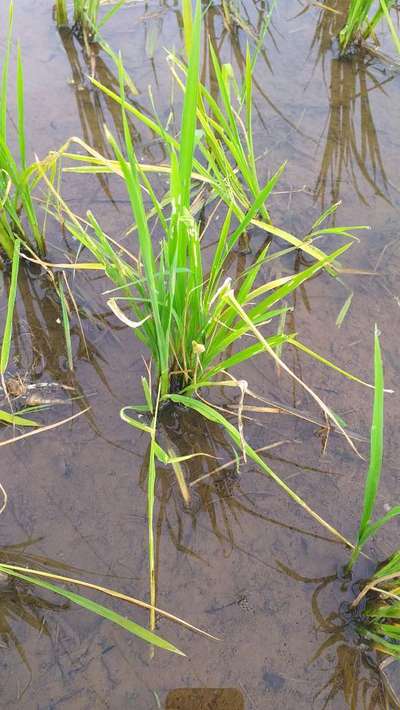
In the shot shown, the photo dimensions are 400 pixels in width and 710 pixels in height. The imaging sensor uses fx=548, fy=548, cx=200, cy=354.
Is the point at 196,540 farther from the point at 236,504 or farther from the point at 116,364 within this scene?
the point at 116,364

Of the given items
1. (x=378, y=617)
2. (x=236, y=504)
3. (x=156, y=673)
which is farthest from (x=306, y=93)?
(x=156, y=673)

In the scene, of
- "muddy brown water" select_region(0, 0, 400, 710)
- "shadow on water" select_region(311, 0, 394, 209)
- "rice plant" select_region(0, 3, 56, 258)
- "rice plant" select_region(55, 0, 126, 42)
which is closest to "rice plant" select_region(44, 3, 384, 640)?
"muddy brown water" select_region(0, 0, 400, 710)

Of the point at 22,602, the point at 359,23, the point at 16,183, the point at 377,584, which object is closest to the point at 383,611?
the point at 377,584

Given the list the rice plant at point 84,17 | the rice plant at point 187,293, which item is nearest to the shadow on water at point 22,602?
the rice plant at point 187,293

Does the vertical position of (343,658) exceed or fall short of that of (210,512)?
it falls short

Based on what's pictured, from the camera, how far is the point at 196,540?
1.41 m

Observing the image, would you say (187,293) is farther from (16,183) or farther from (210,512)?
(16,183)

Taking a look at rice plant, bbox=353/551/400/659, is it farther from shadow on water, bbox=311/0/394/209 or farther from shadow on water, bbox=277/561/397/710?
shadow on water, bbox=311/0/394/209

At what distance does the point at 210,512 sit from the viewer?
1.45 m

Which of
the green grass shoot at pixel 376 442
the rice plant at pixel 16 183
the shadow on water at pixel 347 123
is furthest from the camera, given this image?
the shadow on water at pixel 347 123

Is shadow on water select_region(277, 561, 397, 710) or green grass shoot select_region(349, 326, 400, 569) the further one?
shadow on water select_region(277, 561, 397, 710)

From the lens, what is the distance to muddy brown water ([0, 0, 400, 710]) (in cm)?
122

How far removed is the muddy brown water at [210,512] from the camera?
4.01 feet

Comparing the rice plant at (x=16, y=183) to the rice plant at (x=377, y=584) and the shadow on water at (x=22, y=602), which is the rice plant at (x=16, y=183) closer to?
the shadow on water at (x=22, y=602)
